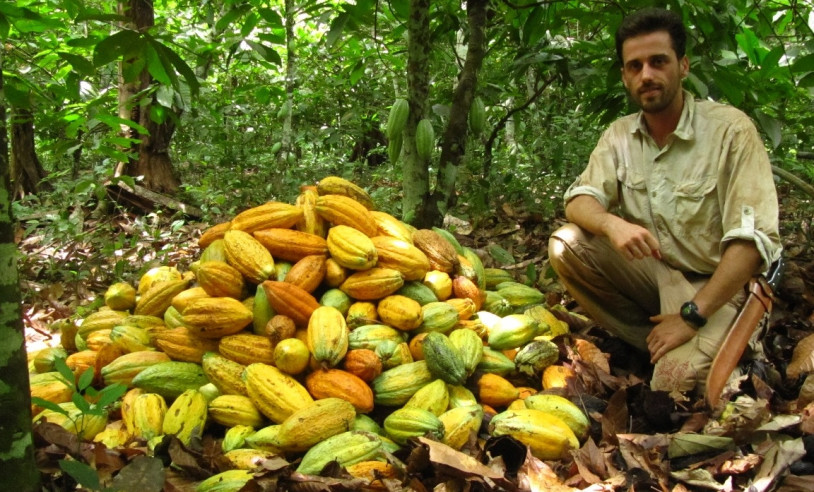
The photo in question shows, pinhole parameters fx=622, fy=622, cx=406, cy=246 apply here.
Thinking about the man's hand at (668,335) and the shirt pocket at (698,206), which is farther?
the shirt pocket at (698,206)

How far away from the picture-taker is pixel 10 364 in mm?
1186

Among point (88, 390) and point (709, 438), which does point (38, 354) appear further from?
point (709, 438)

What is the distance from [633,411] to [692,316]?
412 mm

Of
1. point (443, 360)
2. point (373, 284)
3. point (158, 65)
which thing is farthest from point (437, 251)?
point (158, 65)

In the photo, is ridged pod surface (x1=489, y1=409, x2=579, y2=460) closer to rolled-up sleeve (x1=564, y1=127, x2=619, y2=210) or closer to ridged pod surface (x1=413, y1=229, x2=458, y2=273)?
ridged pod surface (x1=413, y1=229, x2=458, y2=273)

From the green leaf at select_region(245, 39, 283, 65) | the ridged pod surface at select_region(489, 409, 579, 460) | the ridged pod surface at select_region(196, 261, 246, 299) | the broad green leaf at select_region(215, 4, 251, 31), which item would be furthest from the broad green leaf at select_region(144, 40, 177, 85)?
the ridged pod surface at select_region(489, 409, 579, 460)

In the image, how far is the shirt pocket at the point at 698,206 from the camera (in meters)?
2.38

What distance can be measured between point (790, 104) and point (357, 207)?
3981 millimetres

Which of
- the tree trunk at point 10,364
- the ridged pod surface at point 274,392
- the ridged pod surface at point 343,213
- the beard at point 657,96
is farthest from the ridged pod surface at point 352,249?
the tree trunk at point 10,364

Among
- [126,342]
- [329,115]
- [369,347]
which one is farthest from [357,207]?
[329,115]

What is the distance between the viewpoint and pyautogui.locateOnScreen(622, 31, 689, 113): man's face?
2.32 m

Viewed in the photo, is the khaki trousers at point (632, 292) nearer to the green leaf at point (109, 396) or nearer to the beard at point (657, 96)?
the beard at point (657, 96)

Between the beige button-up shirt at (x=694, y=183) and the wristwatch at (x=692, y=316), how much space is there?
9.7 inches

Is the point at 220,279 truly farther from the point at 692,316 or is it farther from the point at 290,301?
the point at 692,316
